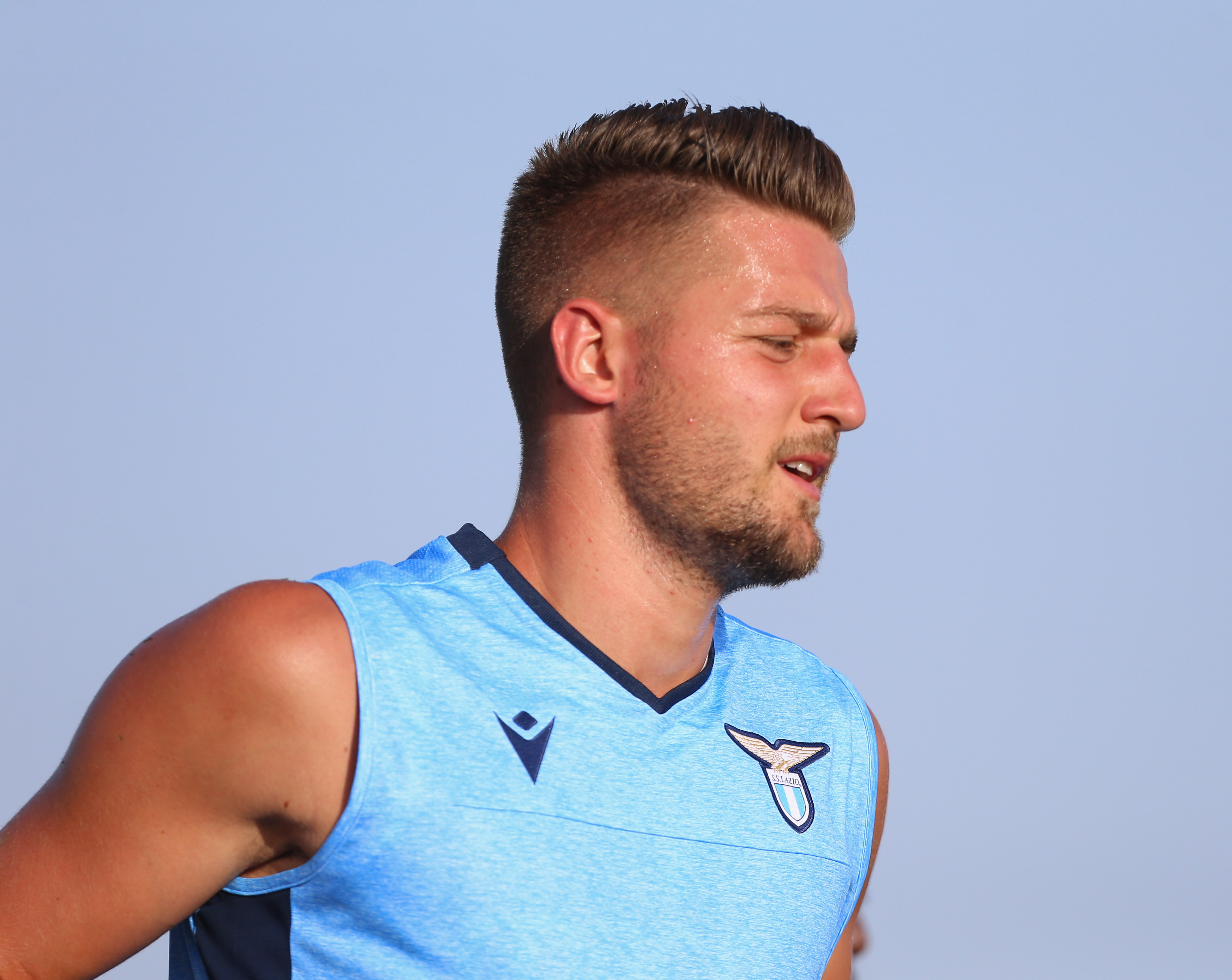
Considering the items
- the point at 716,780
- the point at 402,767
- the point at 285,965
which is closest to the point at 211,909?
the point at 285,965

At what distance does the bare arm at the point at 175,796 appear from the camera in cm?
175

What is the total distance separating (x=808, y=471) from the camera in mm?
2330

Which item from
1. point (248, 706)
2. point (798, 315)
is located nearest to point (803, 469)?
point (798, 315)

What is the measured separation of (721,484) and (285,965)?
1.09m

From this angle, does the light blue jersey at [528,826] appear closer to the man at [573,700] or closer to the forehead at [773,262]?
the man at [573,700]

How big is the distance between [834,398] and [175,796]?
1.34m

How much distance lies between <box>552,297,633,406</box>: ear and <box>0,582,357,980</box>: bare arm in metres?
0.77

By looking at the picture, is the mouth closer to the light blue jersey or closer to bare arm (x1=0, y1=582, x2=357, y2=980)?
the light blue jersey

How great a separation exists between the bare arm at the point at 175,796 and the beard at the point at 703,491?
712 mm

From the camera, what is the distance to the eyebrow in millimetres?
2254

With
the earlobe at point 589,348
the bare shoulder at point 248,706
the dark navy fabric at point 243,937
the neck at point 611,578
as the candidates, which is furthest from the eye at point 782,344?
the dark navy fabric at point 243,937

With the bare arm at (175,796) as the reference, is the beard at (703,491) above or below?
above

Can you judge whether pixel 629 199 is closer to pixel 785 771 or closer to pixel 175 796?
pixel 785 771

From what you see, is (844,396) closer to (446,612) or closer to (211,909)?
(446,612)
